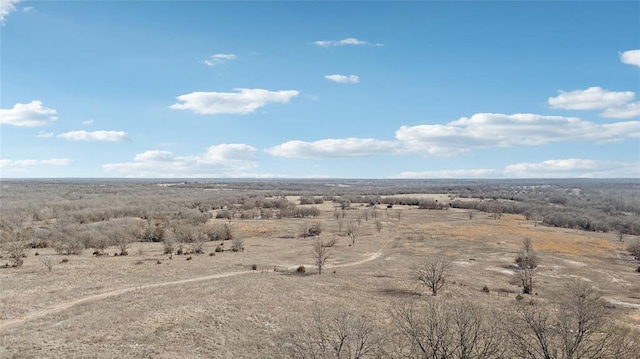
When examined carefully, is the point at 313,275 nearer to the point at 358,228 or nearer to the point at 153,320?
the point at 153,320

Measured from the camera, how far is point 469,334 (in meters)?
27.4

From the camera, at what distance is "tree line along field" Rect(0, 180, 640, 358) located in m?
29.4

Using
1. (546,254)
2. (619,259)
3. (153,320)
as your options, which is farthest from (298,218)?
(153,320)

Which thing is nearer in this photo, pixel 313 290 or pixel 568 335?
pixel 568 335

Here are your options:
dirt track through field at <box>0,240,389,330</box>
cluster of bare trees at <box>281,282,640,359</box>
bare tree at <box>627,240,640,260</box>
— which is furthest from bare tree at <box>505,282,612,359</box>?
bare tree at <box>627,240,640,260</box>

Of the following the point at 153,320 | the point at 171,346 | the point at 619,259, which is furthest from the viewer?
the point at 619,259

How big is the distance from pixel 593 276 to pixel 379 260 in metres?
32.6

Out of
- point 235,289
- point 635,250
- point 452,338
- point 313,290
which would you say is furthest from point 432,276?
point 635,250

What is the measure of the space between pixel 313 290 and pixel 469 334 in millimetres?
24286

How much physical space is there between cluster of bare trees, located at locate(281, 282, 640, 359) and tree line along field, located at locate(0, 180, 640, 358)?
28 cm

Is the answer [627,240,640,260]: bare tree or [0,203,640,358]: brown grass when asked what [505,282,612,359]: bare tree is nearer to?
[0,203,640,358]: brown grass

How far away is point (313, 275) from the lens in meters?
59.1

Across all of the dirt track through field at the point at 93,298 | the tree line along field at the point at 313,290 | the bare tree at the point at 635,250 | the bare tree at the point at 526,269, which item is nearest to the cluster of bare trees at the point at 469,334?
the tree line along field at the point at 313,290

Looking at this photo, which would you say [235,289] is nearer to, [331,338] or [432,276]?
[331,338]
